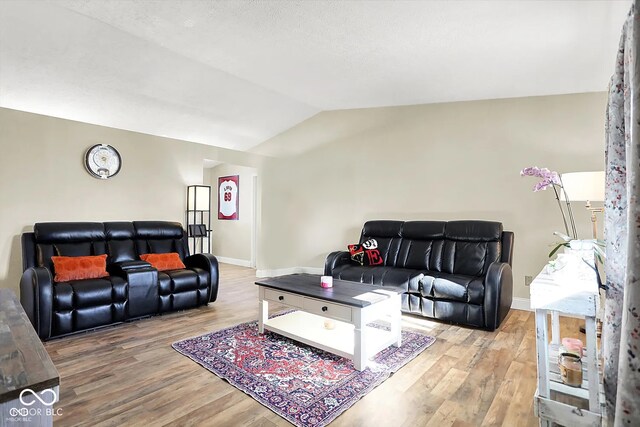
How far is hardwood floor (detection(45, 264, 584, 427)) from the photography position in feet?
5.99

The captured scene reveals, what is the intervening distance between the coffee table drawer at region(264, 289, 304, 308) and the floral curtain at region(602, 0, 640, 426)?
76.2 inches

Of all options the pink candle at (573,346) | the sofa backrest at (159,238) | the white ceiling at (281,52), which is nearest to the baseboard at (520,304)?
the pink candle at (573,346)

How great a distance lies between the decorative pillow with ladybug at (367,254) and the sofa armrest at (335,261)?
0.08 metres

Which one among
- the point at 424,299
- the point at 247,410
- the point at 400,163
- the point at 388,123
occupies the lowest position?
the point at 247,410

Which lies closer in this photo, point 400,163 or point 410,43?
point 410,43

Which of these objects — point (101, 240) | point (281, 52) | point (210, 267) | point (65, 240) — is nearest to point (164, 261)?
point (210, 267)

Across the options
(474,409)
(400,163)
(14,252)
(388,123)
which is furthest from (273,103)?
(474,409)

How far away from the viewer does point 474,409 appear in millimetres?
1914

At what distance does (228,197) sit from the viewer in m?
7.40

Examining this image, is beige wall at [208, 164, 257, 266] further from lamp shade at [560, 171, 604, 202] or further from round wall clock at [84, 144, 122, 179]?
lamp shade at [560, 171, 604, 202]

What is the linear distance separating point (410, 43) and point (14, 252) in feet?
15.3

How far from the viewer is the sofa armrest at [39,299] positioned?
2.79m

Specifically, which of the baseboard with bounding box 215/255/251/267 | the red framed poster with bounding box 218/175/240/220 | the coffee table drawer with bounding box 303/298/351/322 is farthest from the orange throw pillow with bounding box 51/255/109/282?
the red framed poster with bounding box 218/175/240/220

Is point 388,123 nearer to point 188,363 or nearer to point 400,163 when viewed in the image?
point 400,163
